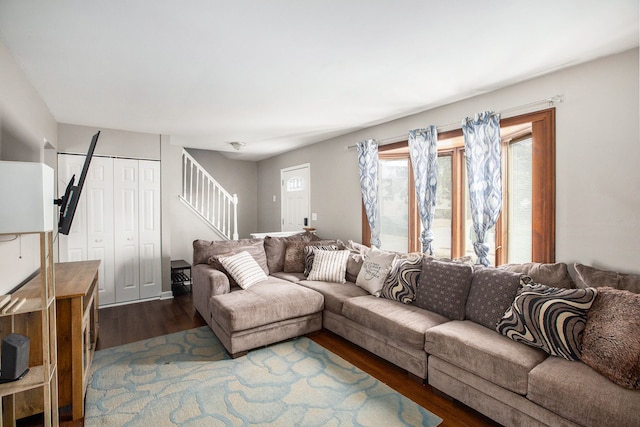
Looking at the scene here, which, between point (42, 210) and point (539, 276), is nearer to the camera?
point (42, 210)

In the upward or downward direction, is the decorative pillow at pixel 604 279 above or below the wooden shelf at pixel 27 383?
above

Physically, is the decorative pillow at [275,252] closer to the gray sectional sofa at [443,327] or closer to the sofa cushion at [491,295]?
the gray sectional sofa at [443,327]

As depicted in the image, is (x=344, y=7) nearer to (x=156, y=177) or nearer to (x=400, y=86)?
(x=400, y=86)

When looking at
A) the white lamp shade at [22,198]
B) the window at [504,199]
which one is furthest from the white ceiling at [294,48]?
the white lamp shade at [22,198]

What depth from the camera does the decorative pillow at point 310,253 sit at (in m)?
4.07

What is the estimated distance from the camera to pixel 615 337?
1762 mm

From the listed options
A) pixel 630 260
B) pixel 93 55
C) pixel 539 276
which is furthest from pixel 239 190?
pixel 630 260

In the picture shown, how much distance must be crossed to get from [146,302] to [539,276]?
469 cm

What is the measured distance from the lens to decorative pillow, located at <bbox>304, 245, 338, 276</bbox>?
4070mm

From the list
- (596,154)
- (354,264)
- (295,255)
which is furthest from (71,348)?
(596,154)

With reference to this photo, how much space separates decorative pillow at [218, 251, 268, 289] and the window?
5.00 feet

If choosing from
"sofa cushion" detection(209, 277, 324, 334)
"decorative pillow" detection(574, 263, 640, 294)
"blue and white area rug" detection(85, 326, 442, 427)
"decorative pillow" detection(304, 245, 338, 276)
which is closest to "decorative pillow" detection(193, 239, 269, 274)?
"decorative pillow" detection(304, 245, 338, 276)

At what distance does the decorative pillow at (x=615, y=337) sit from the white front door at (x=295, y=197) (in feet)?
13.5

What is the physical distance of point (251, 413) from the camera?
2.11 metres
